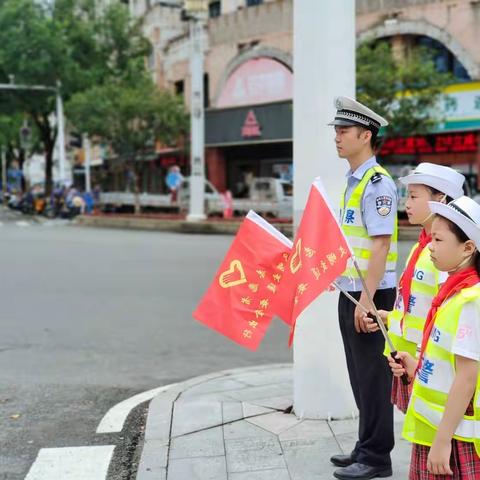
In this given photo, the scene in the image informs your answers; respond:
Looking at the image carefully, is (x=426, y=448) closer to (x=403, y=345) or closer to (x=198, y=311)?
(x=403, y=345)

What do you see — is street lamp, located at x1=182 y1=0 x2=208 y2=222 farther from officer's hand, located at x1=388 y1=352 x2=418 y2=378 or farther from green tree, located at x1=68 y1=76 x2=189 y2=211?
officer's hand, located at x1=388 y1=352 x2=418 y2=378

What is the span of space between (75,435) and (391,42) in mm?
23389

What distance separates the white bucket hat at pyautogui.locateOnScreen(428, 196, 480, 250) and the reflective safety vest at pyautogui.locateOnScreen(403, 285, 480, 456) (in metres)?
0.18

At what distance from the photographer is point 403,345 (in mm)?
3150

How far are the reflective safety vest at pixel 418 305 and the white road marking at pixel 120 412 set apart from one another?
251cm

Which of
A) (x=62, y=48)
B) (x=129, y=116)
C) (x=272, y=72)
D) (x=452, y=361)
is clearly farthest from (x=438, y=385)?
(x=62, y=48)

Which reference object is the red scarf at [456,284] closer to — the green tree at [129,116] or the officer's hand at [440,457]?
the officer's hand at [440,457]

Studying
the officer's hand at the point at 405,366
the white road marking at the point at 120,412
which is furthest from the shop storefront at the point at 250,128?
the officer's hand at the point at 405,366

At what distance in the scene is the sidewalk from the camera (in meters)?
3.92

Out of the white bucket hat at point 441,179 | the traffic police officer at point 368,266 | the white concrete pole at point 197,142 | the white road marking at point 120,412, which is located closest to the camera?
the white bucket hat at point 441,179

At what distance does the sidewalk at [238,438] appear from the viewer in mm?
3920

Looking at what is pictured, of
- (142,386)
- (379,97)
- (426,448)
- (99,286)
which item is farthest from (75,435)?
(379,97)

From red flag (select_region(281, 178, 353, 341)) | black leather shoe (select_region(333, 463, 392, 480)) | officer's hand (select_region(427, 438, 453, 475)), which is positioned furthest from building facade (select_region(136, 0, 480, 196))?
officer's hand (select_region(427, 438, 453, 475))

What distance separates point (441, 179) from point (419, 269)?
40 cm
